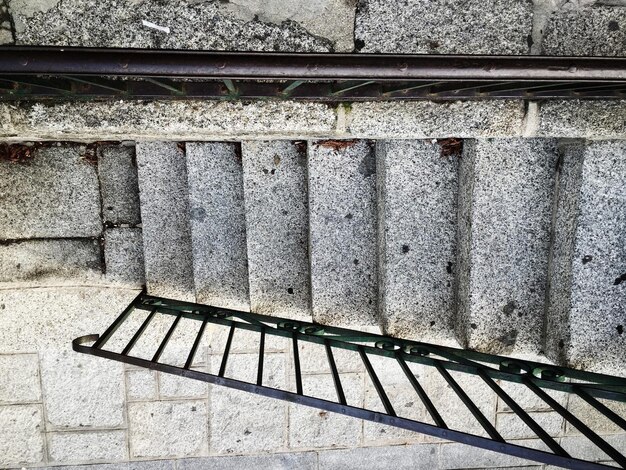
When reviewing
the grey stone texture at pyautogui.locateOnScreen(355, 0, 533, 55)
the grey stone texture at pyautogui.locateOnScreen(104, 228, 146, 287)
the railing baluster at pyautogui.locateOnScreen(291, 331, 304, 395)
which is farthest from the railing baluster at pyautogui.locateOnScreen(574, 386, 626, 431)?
the grey stone texture at pyautogui.locateOnScreen(104, 228, 146, 287)

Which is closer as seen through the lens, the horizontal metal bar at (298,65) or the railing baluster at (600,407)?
the horizontal metal bar at (298,65)

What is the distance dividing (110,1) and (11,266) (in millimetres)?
1752

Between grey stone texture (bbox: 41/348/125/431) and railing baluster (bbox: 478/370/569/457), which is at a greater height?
railing baluster (bbox: 478/370/569/457)

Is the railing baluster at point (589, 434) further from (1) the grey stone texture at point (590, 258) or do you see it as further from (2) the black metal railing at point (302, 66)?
(2) the black metal railing at point (302, 66)

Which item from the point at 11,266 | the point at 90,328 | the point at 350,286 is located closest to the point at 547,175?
the point at 350,286

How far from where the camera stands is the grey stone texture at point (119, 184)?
2982 mm

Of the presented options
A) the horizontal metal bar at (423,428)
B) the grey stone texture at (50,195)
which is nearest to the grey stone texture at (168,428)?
the grey stone texture at (50,195)

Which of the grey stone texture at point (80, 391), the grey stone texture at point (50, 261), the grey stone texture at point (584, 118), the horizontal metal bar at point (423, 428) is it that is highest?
the grey stone texture at point (584, 118)

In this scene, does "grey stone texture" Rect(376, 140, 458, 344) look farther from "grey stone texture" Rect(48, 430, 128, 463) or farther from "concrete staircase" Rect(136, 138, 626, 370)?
"grey stone texture" Rect(48, 430, 128, 463)

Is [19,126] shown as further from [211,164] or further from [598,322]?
[598,322]

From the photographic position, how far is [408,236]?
259 centimetres

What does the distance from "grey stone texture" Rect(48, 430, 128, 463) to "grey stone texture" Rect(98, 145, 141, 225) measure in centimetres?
149

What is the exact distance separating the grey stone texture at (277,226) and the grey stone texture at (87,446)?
5.03 ft

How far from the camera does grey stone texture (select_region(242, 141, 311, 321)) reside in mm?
2738
